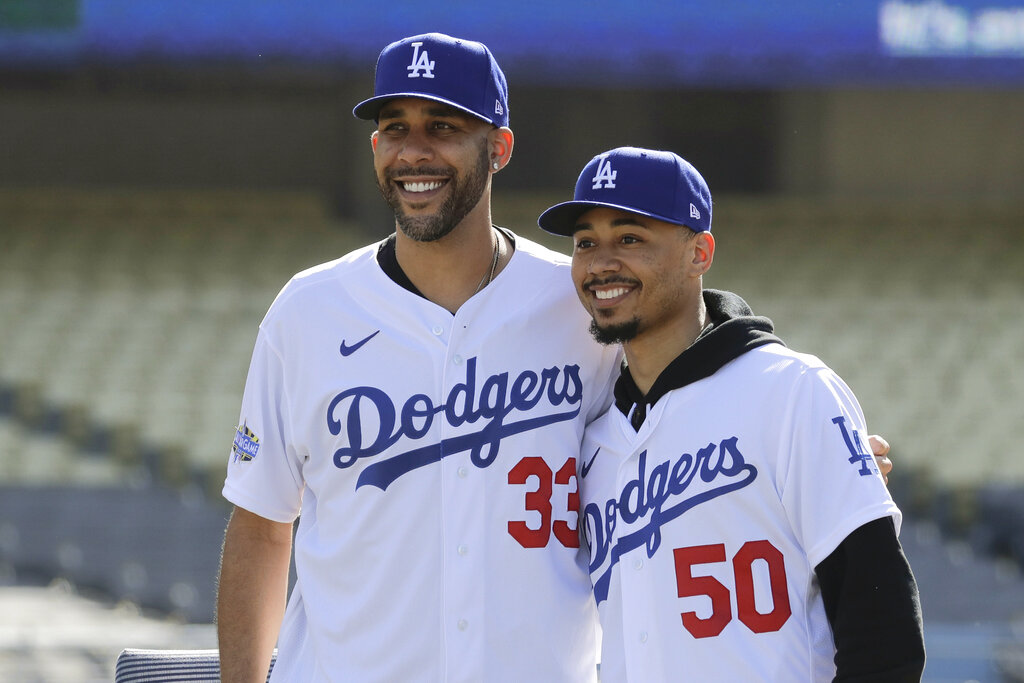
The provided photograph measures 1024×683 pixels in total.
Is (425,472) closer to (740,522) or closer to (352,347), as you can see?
(352,347)

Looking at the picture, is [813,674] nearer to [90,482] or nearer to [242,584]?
[242,584]

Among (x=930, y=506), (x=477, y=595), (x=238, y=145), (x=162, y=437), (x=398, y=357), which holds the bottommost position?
(x=477, y=595)

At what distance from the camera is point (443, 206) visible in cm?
264

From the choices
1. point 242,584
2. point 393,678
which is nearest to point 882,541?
point 393,678

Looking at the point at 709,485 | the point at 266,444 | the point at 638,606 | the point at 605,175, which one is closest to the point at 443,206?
the point at 605,175

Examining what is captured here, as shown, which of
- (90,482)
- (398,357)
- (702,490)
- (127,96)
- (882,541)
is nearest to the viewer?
(882,541)

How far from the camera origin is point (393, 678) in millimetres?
2555

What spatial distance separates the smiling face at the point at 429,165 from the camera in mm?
2635

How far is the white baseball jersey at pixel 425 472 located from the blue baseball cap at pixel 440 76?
0.38m

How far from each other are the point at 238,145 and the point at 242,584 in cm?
1139

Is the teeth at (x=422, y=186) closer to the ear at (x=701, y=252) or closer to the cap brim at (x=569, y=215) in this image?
the cap brim at (x=569, y=215)

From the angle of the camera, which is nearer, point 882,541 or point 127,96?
point 882,541

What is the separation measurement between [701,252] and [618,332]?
26cm

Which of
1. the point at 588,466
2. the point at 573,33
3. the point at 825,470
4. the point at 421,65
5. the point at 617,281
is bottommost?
the point at 825,470
